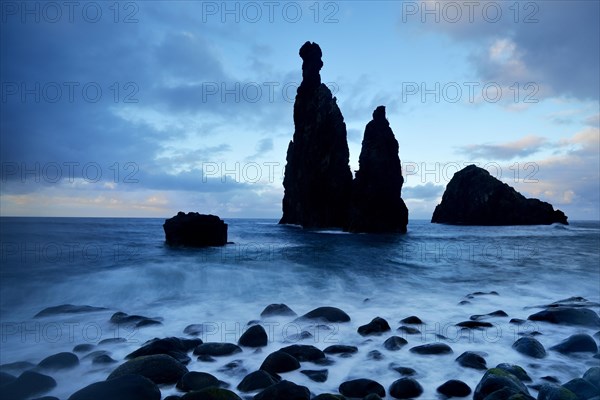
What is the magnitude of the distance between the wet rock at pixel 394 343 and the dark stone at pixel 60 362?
5.09 meters

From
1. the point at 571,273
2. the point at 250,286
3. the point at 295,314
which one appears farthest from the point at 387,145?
the point at 295,314

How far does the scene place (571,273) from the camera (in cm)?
1667

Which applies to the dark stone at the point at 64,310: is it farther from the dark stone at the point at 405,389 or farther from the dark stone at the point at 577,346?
the dark stone at the point at 577,346

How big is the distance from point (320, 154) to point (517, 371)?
61.9m

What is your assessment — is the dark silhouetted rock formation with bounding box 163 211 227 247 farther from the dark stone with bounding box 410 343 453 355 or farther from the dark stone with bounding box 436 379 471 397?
the dark stone with bounding box 436 379 471 397

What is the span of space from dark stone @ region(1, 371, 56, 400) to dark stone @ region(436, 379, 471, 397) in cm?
525

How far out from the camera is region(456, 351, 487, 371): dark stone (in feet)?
18.7

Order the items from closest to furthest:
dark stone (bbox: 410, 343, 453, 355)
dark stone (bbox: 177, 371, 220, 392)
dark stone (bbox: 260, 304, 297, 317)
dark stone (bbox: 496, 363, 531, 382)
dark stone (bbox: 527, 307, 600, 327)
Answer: dark stone (bbox: 177, 371, 220, 392)
dark stone (bbox: 496, 363, 531, 382)
dark stone (bbox: 410, 343, 453, 355)
dark stone (bbox: 527, 307, 600, 327)
dark stone (bbox: 260, 304, 297, 317)

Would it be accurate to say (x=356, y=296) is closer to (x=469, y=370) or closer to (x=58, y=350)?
(x=469, y=370)

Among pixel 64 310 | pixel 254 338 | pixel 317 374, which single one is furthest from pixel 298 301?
pixel 64 310

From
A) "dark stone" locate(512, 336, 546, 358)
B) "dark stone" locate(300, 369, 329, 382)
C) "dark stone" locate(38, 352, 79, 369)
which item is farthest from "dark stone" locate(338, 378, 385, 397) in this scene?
"dark stone" locate(38, 352, 79, 369)

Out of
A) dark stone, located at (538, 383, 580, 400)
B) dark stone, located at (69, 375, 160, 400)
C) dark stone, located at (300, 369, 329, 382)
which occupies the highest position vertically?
dark stone, located at (538, 383, 580, 400)

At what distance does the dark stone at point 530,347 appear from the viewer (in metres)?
6.25

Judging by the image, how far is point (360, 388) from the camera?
487 cm
